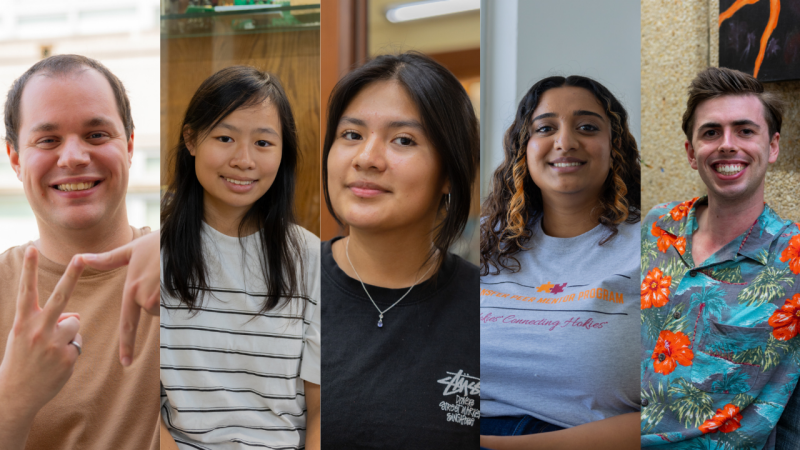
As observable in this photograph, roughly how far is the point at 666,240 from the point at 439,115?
2.40 ft

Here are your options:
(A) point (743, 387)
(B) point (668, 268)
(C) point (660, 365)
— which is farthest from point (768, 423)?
(B) point (668, 268)

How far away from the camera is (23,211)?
2.80 ft

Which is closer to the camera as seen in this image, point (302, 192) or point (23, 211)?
point (302, 192)

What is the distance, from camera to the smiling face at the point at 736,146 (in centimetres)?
108

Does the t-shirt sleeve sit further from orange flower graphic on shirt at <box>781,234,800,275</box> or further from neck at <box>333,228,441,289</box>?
orange flower graphic on shirt at <box>781,234,800,275</box>

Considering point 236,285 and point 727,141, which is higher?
point 727,141

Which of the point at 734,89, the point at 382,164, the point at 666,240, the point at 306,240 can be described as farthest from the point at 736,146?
the point at 306,240

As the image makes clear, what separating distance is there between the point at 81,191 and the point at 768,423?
1.37m

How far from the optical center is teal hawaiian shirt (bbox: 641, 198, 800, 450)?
1.05 m

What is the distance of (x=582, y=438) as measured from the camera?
79 centimetres

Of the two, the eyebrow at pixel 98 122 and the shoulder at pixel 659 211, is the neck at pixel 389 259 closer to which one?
the eyebrow at pixel 98 122

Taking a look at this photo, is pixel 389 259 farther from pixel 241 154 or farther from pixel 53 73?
pixel 53 73

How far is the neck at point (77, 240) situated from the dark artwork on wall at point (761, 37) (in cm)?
129

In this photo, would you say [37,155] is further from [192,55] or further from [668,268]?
[668,268]
